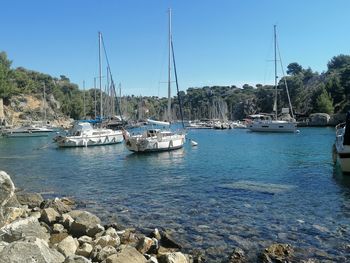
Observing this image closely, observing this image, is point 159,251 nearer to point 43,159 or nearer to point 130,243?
point 130,243

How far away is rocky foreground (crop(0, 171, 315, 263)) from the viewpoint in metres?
8.87

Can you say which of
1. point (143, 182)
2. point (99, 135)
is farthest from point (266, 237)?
point (99, 135)

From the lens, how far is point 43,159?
4466 centimetres

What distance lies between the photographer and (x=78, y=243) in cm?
1281

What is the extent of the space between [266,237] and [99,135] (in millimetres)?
48590

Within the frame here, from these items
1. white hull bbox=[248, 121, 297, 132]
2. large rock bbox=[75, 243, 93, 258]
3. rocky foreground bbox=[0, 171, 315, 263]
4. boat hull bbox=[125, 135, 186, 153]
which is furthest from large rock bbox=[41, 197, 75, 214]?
white hull bbox=[248, 121, 297, 132]

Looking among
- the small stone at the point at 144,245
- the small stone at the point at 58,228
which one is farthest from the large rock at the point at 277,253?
the small stone at the point at 58,228

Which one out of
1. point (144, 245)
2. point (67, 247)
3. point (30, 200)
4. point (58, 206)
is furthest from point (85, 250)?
point (30, 200)

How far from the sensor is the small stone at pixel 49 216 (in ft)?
52.3

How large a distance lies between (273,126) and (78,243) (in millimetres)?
83782

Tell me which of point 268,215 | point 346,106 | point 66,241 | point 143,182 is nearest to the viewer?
point 66,241

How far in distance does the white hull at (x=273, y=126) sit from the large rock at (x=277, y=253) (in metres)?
79.2

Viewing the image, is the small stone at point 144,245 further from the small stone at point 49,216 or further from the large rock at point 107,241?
the small stone at point 49,216

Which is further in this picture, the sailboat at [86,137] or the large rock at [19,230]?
the sailboat at [86,137]
